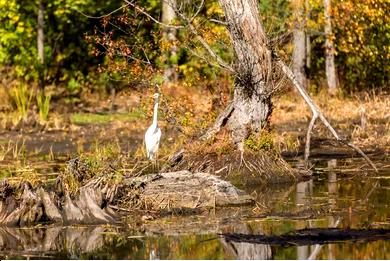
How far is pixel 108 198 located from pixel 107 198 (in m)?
0.02

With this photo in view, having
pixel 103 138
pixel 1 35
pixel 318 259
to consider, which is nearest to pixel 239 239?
pixel 318 259

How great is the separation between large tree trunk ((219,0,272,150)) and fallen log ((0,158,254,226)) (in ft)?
8.29

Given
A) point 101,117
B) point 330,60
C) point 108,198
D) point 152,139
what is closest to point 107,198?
point 108,198

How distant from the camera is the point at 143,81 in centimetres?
1823

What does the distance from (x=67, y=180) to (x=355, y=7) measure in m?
13.4

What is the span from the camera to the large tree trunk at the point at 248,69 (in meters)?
16.3

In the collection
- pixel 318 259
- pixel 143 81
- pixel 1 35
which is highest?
pixel 1 35

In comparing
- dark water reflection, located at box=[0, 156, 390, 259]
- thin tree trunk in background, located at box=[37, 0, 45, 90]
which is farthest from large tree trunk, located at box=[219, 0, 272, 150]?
thin tree trunk in background, located at box=[37, 0, 45, 90]

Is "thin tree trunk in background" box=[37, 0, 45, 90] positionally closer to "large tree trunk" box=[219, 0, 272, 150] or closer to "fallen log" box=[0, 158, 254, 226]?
"large tree trunk" box=[219, 0, 272, 150]

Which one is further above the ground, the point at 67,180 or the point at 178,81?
the point at 178,81

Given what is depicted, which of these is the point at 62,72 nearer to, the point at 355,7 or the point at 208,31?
the point at 355,7

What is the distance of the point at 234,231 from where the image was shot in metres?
11.9

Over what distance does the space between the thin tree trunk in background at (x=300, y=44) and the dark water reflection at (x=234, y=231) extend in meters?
11.0

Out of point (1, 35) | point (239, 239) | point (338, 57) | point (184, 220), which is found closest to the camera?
point (239, 239)
